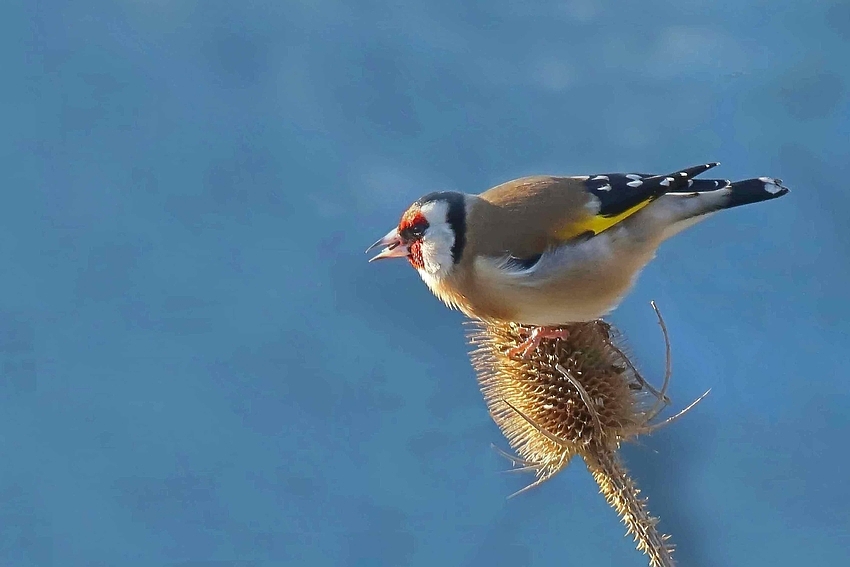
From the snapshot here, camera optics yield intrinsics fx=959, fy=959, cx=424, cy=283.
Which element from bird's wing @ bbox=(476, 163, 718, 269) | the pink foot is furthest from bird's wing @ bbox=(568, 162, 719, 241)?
the pink foot

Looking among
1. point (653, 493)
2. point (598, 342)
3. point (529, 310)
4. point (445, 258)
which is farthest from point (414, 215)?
point (653, 493)

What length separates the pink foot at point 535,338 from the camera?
4.35 ft

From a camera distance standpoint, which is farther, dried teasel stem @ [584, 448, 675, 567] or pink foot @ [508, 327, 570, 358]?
pink foot @ [508, 327, 570, 358]

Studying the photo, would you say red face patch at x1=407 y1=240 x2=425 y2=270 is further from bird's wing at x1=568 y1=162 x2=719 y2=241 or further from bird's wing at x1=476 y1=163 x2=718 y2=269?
bird's wing at x1=568 y1=162 x2=719 y2=241

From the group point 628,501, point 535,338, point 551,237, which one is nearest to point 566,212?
point 551,237

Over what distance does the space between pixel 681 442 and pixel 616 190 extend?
64 cm

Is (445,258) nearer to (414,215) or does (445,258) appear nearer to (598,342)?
(414,215)

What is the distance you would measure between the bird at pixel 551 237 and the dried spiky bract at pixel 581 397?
0.09ft

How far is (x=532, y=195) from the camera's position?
1343 millimetres

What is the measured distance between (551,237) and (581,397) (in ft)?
0.73

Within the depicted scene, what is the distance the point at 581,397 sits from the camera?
1.28 metres

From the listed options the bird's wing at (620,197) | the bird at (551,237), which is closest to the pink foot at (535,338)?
the bird at (551,237)

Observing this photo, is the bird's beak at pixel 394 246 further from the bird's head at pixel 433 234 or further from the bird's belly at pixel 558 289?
the bird's belly at pixel 558 289

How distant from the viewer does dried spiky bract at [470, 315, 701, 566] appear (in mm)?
1308
